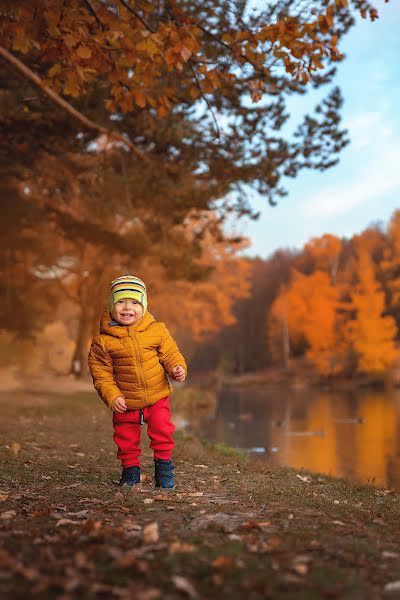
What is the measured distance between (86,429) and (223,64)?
24.7ft

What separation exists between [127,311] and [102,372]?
0.62 meters

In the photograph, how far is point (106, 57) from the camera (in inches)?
314

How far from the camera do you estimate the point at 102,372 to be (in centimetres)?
564

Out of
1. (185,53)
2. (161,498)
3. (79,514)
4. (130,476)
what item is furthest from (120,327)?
(185,53)

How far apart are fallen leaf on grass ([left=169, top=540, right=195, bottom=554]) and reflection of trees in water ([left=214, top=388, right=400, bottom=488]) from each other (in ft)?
16.3

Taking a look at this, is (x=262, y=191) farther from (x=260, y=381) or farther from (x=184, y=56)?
(x=260, y=381)

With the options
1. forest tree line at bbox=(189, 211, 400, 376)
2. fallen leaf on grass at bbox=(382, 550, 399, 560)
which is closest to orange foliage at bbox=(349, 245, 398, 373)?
forest tree line at bbox=(189, 211, 400, 376)

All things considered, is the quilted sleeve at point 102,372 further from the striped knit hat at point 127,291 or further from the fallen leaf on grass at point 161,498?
the fallen leaf on grass at point 161,498

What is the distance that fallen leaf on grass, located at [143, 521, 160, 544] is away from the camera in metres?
3.55

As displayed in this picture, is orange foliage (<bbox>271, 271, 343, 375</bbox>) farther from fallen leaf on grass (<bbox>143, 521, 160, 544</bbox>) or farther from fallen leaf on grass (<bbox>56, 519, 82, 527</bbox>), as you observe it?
fallen leaf on grass (<bbox>143, 521, 160, 544</bbox>)

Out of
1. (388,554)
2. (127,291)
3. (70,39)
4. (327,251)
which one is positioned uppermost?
(327,251)

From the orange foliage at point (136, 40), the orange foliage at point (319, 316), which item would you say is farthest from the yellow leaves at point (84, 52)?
the orange foliage at point (319, 316)

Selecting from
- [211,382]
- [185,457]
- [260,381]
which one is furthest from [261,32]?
[260,381]

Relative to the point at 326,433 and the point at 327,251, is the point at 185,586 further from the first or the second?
the point at 327,251
